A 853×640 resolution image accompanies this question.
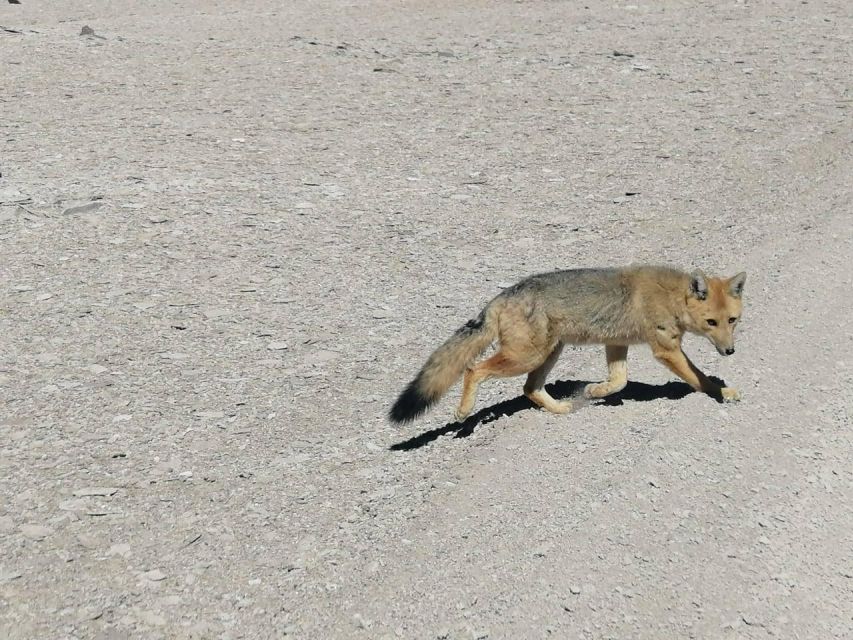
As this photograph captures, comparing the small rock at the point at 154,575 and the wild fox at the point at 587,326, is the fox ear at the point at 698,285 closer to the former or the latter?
the wild fox at the point at 587,326

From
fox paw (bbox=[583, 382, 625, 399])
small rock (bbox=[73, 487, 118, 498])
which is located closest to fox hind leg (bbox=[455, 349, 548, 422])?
fox paw (bbox=[583, 382, 625, 399])

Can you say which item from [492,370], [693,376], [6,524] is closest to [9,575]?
[6,524]

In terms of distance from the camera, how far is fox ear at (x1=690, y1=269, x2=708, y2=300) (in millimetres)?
7809

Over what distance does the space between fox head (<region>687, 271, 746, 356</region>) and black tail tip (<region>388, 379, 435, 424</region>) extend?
2070 mm

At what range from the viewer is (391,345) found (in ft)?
29.9

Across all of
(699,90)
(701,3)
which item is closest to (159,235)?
(699,90)

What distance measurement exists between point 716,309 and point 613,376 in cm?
88

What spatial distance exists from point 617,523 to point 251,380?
3256mm

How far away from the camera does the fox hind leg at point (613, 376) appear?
26.4 ft

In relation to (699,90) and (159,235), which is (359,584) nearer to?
(159,235)

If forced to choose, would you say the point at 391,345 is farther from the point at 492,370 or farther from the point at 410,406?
the point at 410,406

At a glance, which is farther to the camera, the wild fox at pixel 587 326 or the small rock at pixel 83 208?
the small rock at pixel 83 208

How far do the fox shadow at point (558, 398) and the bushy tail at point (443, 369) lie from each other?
0.33 meters

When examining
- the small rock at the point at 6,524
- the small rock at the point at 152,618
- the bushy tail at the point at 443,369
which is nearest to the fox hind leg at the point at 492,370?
the bushy tail at the point at 443,369
